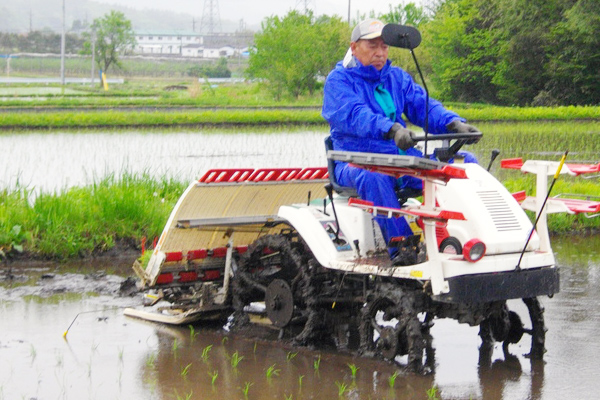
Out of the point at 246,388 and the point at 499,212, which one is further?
the point at 499,212

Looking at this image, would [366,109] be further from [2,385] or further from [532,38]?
[532,38]

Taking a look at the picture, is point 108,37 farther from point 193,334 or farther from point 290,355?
point 290,355

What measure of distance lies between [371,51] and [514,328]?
204 centimetres

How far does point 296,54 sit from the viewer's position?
5091 cm

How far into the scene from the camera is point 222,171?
687 cm

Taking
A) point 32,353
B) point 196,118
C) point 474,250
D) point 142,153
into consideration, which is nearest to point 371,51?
point 474,250

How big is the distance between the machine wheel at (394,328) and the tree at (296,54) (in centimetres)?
4347

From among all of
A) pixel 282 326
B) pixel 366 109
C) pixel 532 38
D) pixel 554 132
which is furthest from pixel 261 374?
pixel 532 38

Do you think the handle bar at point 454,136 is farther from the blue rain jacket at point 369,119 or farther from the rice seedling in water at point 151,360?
the rice seedling in water at point 151,360

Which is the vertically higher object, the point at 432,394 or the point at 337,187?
the point at 337,187

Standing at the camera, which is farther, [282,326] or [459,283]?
[282,326]

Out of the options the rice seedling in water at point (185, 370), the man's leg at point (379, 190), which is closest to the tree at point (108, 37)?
the man's leg at point (379, 190)

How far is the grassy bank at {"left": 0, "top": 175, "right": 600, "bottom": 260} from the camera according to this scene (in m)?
9.34

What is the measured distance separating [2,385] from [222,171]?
2.16m
